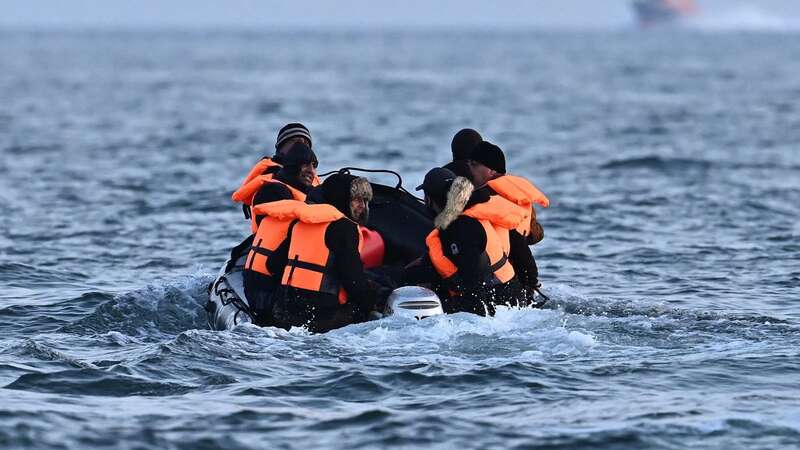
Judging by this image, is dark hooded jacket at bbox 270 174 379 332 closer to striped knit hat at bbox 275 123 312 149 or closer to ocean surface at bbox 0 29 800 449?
ocean surface at bbox 0 29 800 449

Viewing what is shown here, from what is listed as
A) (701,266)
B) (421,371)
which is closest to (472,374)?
(421,371)

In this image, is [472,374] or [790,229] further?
[790,229]

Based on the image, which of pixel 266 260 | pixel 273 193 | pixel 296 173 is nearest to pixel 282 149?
pixel 296 173

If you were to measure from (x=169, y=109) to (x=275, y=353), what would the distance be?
3448cm

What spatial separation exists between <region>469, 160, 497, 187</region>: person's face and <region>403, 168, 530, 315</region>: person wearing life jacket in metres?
0.65

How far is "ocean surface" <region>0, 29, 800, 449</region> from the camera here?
9.71m

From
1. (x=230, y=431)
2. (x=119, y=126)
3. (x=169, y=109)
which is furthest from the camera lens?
(x=169, y=109)

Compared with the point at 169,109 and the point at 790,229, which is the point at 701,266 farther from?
the point at 169,109

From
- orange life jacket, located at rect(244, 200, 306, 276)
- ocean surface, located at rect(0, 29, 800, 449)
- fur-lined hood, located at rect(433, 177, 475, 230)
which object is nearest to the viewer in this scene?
ocean surface, located at rect(0, 29, 800, 449)

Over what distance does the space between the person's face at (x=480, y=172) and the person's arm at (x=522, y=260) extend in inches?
22.1

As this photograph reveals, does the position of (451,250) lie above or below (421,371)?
above

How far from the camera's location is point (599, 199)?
22.7 metres

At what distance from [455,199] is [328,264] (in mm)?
1209

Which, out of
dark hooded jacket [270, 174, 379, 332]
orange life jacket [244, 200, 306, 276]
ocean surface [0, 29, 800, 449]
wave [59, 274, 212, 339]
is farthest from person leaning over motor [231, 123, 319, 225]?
dark hooded jacket [270, 174, 379, 332]
